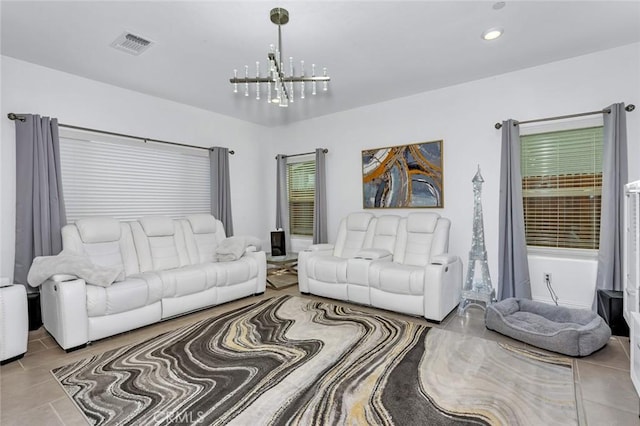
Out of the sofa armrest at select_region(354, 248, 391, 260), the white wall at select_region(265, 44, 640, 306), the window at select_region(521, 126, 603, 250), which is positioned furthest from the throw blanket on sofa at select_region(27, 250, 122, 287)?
the window at select_region(521, 126, 603, 250)

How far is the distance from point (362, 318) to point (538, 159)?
2.59 m

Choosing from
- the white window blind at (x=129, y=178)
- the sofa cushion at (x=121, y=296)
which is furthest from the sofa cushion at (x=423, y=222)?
the white window blind at (x=129, y=178)

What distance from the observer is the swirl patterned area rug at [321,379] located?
1.75 meters

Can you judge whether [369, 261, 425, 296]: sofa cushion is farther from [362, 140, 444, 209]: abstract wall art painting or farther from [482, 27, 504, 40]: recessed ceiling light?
[482, 27, 504, 40]: recessed ceiling light

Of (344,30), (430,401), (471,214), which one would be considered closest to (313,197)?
(471,214)

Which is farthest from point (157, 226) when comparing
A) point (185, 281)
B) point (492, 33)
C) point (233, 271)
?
point (492, 33)

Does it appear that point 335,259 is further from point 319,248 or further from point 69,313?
point 69,313

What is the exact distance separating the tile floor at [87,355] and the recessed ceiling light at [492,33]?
256 cm

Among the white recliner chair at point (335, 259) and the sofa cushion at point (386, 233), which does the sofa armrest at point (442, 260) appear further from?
the white recliner chair at point (335, 259)

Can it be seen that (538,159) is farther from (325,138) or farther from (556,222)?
(325,138)

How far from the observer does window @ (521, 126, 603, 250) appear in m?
3.30

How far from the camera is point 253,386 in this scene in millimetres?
2027

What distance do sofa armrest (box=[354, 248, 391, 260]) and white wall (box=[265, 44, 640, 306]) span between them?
987 mm

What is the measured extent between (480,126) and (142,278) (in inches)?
157
